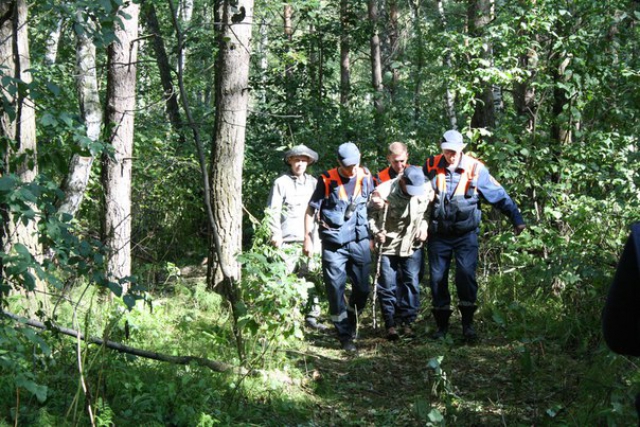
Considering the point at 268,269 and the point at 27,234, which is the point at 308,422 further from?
the point at 27,234

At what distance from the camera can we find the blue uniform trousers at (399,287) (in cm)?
784

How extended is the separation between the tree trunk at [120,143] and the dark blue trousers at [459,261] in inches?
127

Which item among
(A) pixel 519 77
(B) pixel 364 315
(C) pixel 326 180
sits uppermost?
(A) pixel 519 77

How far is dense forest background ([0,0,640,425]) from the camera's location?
14.5 ft

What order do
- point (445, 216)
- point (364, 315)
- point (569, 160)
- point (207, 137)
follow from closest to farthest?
1. point (445, 216)
2. point (569, 160)
3. point (364, 315)
4. point (207, 137)

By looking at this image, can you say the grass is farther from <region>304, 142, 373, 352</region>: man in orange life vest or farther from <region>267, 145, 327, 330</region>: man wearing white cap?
<region>267, 145, 327, 330</region>: man wearing white cap

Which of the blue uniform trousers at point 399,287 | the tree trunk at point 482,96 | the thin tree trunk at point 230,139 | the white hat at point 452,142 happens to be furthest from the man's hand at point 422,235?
the tree trunk at point 482,96

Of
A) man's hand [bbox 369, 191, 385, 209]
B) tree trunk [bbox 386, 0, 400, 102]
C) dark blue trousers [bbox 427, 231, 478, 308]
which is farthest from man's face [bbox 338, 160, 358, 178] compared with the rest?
tree trunk [bbox 386, 0, 400, 102]

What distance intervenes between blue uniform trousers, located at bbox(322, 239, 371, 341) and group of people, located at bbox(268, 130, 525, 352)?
0.03ft

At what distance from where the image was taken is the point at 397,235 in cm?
774

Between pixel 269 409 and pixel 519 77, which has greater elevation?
pixel 519 77

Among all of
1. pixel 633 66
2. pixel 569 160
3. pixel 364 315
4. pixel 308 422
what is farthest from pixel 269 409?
pixel 633 66

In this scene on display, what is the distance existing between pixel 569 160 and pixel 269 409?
4676mm

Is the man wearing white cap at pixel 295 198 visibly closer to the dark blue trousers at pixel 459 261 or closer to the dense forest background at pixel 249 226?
the dense forest background at pixel 249 226
